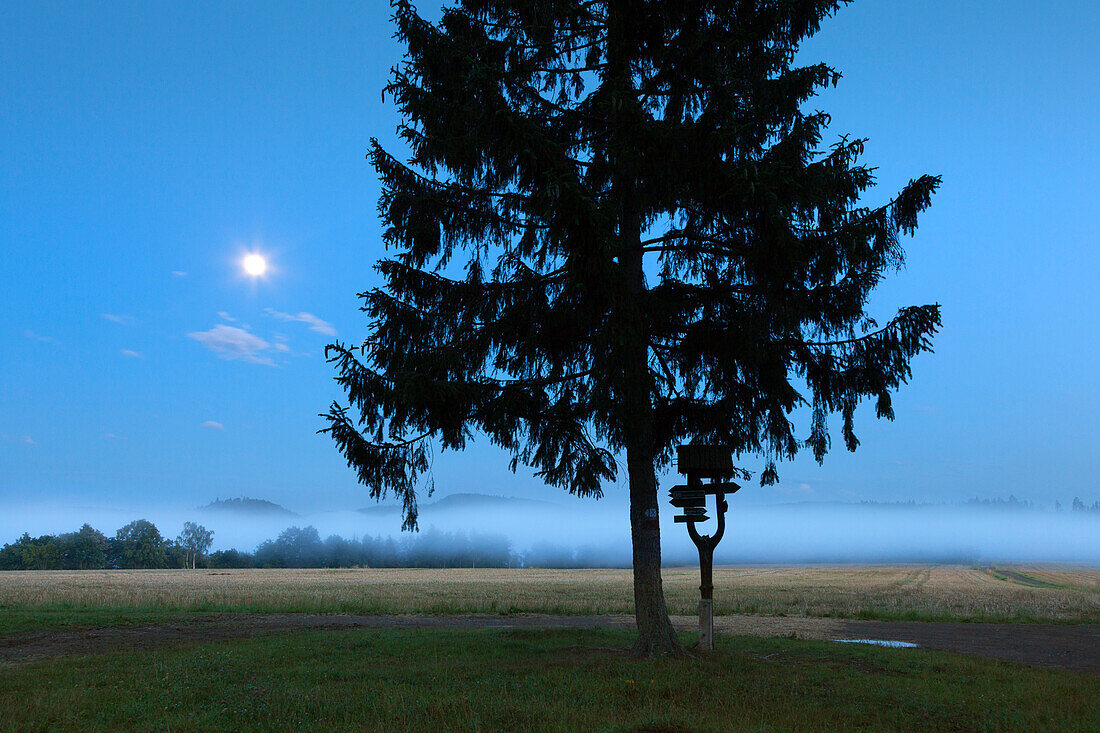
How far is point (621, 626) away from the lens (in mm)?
19734

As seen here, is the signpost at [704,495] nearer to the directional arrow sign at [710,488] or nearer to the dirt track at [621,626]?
the directional arrow sign at [710,488]

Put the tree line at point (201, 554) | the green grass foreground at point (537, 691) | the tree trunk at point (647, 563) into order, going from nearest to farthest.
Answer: the green grass foreground at point (537, 691)
the tree trunk at point (647, 563)
the tree line at point (201, 554)

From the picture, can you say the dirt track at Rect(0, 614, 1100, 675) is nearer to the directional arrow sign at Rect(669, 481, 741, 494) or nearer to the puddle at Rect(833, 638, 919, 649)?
the puddle at Rect(833, 638, 919, 649)

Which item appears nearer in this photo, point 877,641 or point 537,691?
point 537,691

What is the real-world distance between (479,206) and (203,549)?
126964mm

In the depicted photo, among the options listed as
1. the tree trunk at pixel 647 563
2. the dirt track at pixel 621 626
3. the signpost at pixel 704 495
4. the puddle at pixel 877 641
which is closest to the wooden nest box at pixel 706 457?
the signpost at pixel 704 495

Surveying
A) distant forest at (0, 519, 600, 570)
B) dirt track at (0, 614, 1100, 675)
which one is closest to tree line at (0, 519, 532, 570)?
distant forest at (0, 519, 600, 570)

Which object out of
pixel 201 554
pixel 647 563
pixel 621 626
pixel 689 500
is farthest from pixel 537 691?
pixel 201 554

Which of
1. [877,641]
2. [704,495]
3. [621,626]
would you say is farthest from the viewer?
[621,626]

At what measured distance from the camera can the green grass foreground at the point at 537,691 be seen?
788 centimetres

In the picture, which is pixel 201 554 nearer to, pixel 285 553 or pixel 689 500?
pixel 285 553

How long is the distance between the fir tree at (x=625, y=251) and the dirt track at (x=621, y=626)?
741 cm

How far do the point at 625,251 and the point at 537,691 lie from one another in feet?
23.0

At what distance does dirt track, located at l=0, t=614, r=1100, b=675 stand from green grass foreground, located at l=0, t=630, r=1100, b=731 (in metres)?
2.51
